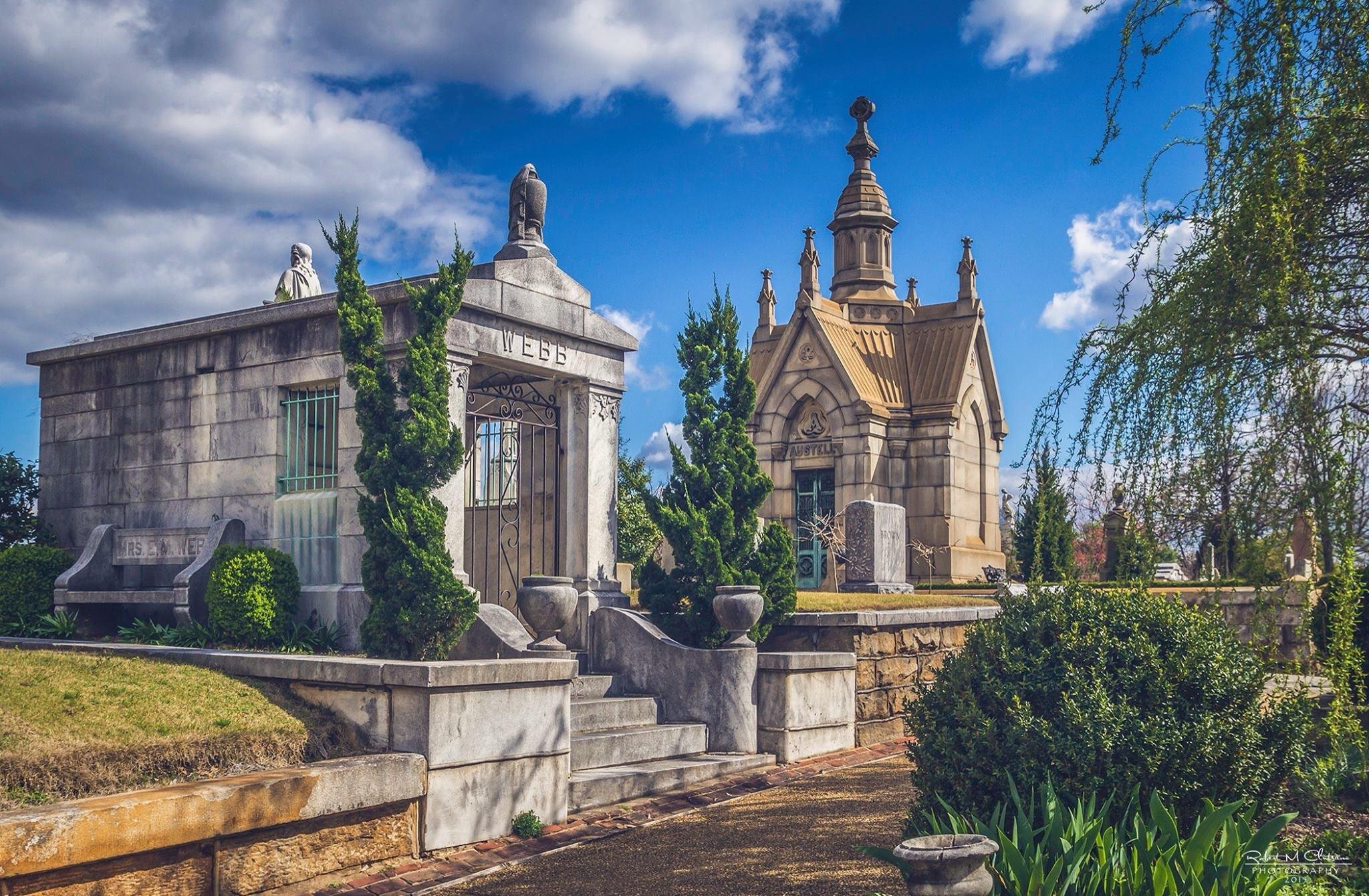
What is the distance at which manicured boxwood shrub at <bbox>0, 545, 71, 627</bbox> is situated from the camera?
11.3m

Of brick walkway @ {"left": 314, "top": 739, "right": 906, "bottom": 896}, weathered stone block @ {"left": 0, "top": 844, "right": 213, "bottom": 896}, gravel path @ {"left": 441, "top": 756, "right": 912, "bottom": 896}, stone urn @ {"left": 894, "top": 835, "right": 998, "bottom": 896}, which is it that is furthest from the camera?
brick walkway @ {"left": 314, "top": 739, "right": 906, "bottom": 896}

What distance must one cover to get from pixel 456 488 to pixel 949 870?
6.65m

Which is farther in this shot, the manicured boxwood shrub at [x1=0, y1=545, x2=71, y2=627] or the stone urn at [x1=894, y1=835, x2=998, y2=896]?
the manicured boxwood shrub at [x1=0, y1=545, x2=71, y2=627]

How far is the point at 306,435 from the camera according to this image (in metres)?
10.8

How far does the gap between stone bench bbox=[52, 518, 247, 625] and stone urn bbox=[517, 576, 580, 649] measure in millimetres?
3280

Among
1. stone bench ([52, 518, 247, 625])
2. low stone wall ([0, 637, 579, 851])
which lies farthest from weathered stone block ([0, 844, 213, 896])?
stone bench ([52, 518, 247, 625])

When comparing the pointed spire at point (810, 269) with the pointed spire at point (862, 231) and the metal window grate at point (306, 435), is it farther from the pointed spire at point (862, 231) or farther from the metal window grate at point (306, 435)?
the metal window grate at point (306, 435)

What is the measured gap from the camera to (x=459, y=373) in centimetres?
1020

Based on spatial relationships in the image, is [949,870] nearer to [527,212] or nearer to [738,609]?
[738,609]

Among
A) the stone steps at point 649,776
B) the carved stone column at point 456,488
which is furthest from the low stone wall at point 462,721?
the carved stone column at point 456,488

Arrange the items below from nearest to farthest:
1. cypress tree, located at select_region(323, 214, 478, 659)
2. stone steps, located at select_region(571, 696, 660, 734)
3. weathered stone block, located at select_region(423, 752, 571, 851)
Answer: weathered stone block, located at select_region(423, 752, 571, 851) → cypress tree, located at select_region(323, 214, 478, 659) → stone steps, located at select_region(571, 696, 660, 734)

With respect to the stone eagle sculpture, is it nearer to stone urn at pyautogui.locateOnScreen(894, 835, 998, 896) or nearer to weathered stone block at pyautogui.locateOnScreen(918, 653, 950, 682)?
weathered stone block at pyautogui.locateOnScreen(918, 653, 950, 682)

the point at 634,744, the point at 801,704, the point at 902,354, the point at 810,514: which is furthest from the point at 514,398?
the point at 902,354

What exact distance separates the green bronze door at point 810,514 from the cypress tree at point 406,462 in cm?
1351
